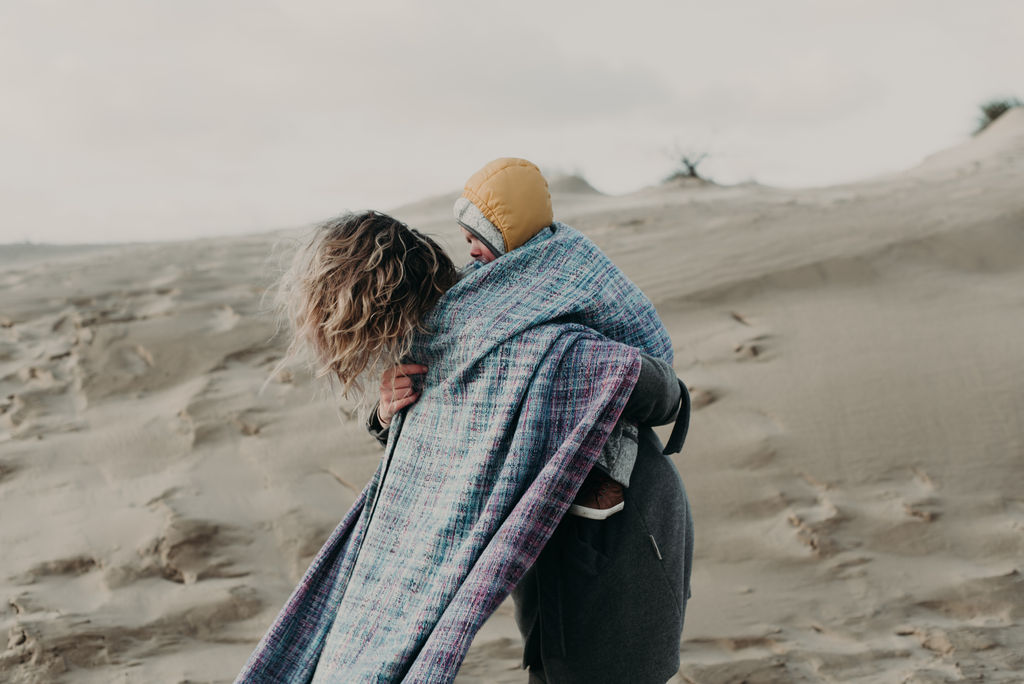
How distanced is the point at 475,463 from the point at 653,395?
377 mm

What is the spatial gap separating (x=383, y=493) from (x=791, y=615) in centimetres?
197

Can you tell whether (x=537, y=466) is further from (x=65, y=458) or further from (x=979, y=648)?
(x=65, y=458)

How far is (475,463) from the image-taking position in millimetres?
1812

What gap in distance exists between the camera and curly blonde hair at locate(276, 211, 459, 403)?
71.6 inches

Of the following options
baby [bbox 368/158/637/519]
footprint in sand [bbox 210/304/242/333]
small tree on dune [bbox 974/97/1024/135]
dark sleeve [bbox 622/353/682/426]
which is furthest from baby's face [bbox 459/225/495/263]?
small tree on dune [bbox 974/97/1024/135]

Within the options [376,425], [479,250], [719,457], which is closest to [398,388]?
[376,425]

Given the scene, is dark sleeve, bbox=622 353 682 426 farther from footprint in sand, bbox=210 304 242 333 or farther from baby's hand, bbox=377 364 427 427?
footprint in sand, bbox=210 304 242 333

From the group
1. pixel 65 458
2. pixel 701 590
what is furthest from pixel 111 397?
pixel 701 590

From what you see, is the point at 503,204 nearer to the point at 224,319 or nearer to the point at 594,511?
the point at 594,511

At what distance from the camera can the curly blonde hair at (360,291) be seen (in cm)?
182

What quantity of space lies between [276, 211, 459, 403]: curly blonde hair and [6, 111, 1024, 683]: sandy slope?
1.58 metres

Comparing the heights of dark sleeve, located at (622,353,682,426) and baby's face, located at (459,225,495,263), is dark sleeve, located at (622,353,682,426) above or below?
below

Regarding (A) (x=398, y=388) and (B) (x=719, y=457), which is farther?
(B) (x=719, y=457)

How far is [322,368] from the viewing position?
1869mm
